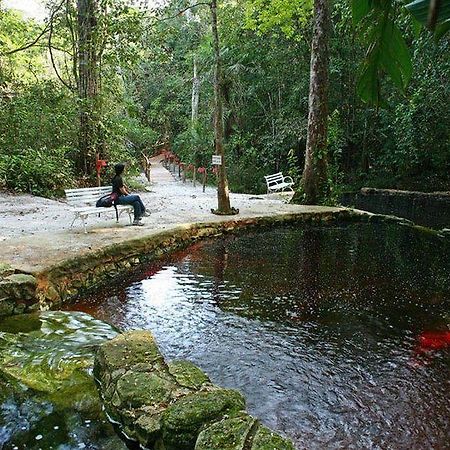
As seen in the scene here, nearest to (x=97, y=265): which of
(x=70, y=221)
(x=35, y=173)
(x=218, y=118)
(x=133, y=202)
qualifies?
(x=133, y=202)

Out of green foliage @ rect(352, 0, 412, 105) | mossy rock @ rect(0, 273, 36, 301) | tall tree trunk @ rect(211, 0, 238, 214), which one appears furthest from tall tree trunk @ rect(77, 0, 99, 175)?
green foliage @ rect(352, 0, 412, 105)

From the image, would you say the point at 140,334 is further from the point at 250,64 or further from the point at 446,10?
the point at 250,64

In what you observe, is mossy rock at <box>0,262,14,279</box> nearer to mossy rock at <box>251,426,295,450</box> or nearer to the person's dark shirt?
the person's dark shirt

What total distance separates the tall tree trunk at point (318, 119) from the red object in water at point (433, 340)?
23.8 feet

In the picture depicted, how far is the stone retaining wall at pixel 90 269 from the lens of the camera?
15.8 ft

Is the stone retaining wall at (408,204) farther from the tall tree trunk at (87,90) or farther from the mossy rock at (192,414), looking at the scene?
the mossy rock at (192,414)

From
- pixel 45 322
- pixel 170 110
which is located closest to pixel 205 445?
pixel 45 322

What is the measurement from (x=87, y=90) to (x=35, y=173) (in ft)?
9.69

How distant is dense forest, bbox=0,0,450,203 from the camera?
1236 centimetres

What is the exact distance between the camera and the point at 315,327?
5027 millimetres

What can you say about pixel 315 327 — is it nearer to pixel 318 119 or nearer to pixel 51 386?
pixel 51 386

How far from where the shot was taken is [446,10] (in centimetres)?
54

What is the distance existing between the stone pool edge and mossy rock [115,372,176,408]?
6.66ft

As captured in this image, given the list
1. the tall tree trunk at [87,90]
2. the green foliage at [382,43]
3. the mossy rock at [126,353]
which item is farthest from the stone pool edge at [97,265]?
the tall tree trunk at [87,90]
